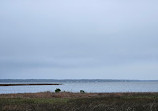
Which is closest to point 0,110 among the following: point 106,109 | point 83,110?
point 83,110

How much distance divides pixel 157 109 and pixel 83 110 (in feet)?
21.0

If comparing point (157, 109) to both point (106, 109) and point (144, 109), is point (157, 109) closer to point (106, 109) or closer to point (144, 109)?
point (144, 109)

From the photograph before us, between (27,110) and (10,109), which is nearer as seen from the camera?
(27,110)

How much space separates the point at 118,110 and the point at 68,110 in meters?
4.23

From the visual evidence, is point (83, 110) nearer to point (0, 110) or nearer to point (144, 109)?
point (144, 109)

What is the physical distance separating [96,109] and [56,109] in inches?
136

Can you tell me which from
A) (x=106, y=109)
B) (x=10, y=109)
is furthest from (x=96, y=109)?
(x=10, y=109)

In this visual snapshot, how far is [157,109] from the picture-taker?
76.5 feet

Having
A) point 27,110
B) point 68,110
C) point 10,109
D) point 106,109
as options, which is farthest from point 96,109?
point 10,109

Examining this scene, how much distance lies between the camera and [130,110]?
75.1 ft

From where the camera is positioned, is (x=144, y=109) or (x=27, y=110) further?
(x=144, y=109)

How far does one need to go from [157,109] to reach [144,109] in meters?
1.09

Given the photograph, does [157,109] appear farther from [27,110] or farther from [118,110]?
[27,110]

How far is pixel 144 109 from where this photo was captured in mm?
23688
